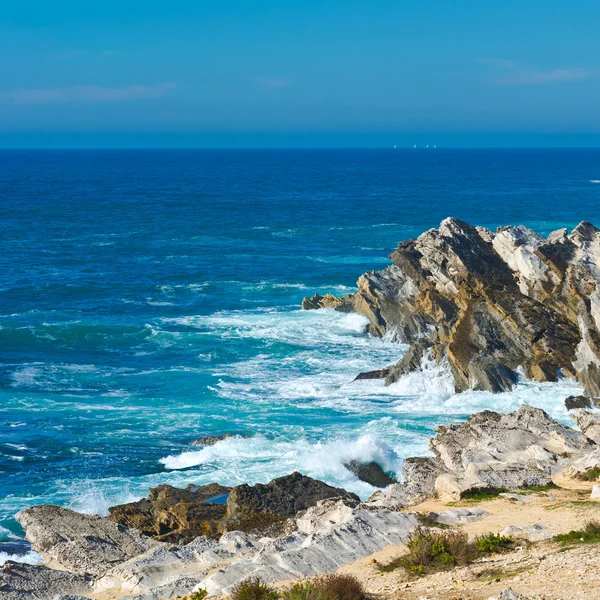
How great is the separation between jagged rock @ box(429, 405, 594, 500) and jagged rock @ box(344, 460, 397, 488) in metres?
2.20

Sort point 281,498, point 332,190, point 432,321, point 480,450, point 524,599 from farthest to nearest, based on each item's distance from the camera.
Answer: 1. point 332,190
2. point 432,321
3. point 480,450
4. point 281,498
5. point 524,599

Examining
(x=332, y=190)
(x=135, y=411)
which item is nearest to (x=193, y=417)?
(x=135, y=411)

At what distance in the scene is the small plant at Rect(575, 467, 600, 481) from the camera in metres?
27.6

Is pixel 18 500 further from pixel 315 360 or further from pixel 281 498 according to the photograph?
pixel 315 360

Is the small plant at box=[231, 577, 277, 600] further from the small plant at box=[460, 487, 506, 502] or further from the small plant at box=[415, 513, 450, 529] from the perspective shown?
the small plant at box=[460, 487, 506, 502]

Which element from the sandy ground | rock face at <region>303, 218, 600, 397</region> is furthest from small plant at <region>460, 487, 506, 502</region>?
rock face at <region>303, 218, 600, 397</region>

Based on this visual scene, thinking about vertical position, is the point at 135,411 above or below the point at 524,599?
below

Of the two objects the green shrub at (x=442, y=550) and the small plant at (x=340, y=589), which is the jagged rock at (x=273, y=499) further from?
the small plant at (x=340, y=589)

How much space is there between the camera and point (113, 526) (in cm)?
2636

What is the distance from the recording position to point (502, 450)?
30.6 m

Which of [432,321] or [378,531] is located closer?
[378,531]

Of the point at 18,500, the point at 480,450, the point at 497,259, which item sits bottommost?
the point at 18,500

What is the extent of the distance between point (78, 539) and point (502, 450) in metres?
14.6

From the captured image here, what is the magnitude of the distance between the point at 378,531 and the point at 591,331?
955 inches
